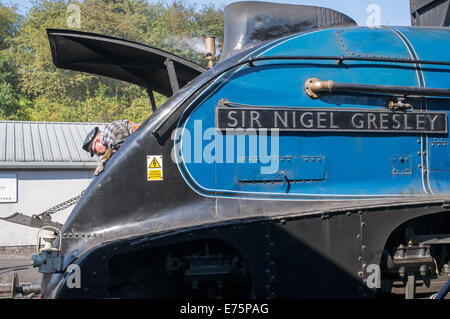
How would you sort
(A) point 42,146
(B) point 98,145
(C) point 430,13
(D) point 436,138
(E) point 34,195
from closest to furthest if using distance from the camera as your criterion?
1. (D) point 436,138
2. (B) point 98,145
3. (C) point 430,13
4. (E) point 34,195
5. (A) point 42,146

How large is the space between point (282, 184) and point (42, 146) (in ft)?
42.7

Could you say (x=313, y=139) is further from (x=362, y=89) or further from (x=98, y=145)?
(x=98, y=145)

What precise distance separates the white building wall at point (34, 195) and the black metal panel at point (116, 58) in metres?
10.2

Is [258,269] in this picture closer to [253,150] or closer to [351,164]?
[253,150]

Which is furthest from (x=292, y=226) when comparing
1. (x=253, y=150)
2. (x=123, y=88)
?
(x=123, y=88)

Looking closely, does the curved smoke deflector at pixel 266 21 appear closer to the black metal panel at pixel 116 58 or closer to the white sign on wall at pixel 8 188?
the black metal panel at pixel 116 58

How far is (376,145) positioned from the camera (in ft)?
12.9

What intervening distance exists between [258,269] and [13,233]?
12705mm

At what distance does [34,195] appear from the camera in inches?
569

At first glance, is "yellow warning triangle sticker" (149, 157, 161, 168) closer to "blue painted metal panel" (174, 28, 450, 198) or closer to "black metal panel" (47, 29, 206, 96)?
"blue painted metal panel" (174, 28, 450, 198)

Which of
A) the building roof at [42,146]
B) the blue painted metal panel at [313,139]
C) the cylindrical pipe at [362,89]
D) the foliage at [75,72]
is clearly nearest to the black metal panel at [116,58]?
the blue painted metal panel at [313,139]

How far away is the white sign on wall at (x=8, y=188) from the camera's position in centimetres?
1412

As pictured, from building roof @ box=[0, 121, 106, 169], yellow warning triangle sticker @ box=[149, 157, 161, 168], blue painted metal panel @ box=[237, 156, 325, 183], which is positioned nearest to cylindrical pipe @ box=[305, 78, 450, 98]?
blue painted metal panel @ box=[237, 156, 325, 183]

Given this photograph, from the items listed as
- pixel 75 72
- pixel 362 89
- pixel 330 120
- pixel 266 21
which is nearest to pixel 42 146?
pixel 266 21
